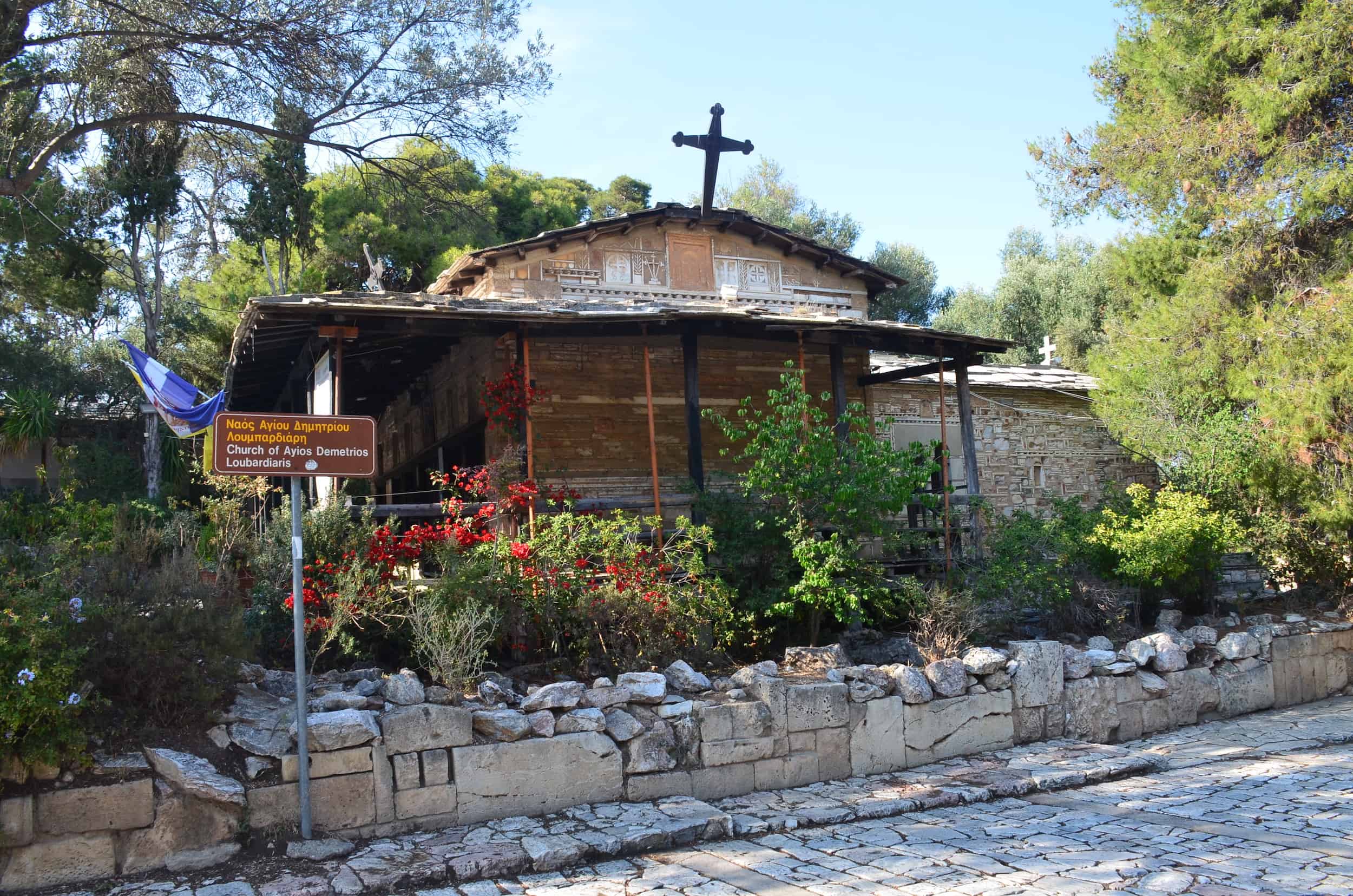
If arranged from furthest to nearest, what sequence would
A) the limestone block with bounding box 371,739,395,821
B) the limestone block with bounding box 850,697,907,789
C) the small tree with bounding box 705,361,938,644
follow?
1. the small tree with bounding box 705,361,938,644
2. the limestone block with bounding box 850,697,907,789
3. the limestone block with bounding box 371,739,395,821

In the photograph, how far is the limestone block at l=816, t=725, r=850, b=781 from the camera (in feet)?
25.7

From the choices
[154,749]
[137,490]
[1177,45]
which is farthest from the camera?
[137,490]

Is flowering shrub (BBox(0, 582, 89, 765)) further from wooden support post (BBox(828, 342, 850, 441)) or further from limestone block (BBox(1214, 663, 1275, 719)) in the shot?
limestone block (BBox(1214, 663, 1275, 719))

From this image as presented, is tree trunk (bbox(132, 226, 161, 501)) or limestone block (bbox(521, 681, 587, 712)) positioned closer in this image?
limestone block (bbox(521, 681, 587, 712))

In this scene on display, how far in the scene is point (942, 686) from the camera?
8.50 meters

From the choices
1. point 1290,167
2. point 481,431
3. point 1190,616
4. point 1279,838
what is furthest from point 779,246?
point 1279,838

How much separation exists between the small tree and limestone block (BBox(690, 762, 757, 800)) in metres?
1.93

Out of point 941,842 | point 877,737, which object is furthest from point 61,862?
point 877,737

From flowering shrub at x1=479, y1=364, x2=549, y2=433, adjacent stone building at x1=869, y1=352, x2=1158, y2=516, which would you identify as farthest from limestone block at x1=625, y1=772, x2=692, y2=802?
adjacent stone building at x1=869, y1=352, x2=1158, y2=516

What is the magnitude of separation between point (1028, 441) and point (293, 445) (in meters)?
14.8

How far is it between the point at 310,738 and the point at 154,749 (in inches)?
32.4

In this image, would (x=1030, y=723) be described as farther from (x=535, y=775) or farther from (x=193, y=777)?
(x=193, y=777)

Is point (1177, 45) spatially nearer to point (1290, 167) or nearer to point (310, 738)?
point (1290, 167)

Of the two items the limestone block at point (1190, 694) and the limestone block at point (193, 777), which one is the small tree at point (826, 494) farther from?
the limestone block at point (193, 777)
